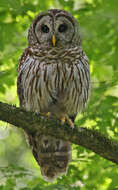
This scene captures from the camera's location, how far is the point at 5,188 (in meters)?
3.71

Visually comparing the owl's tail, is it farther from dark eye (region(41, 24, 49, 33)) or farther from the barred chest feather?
dark eye (region(41, 24, 49, 33))

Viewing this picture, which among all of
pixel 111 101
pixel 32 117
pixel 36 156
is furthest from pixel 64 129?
pixel 36 156

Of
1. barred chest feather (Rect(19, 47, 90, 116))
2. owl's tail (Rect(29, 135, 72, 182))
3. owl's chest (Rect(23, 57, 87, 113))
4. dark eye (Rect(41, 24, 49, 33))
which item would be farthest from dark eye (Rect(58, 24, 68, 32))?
owl's tail (Rect(29, 135, 72, 182))

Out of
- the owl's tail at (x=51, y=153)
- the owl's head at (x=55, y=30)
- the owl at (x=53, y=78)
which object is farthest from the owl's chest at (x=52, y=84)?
the owl's tail at (x=51, y=153)

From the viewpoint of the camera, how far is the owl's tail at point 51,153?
4.32 metres

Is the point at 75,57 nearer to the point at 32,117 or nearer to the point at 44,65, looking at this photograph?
the point at 44,65

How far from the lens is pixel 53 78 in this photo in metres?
4.01

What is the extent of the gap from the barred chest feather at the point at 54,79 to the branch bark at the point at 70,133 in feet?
2.90

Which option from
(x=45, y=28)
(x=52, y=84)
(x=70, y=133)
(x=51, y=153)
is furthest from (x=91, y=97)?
(x=70, y=133)

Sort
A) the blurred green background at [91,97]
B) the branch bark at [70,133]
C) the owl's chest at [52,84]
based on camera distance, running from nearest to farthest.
→ the branch bark at [70,133]
the blurred green background at [91,97]
the owl's chest at [52,84]

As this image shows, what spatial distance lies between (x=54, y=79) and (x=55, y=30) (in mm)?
686

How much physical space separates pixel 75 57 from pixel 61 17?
0.63 metres

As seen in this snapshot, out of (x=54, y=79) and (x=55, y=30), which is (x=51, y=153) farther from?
(x=55, y=30)

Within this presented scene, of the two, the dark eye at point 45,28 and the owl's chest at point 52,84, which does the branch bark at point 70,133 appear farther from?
the dark eye at point 45,28
